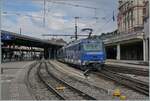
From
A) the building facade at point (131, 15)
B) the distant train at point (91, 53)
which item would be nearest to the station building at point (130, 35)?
the building facade at point (131, 15)

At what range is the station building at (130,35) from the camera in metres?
66.3

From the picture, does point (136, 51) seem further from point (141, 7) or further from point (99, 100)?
point (99, 100)

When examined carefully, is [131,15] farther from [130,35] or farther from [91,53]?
[91,53]

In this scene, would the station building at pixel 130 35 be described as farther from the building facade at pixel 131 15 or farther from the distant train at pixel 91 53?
the distant train at pixel 91 53

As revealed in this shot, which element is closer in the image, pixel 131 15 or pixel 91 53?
pixel 91 53

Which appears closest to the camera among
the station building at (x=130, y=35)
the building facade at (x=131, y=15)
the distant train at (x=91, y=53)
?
the distant train at (x=91, y=53)

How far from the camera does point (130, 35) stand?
6631 centimetres

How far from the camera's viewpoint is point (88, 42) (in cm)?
3231

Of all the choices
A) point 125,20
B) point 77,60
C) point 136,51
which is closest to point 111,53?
point 125,20

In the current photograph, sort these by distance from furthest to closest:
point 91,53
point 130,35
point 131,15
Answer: point 131,15, point 130,35, point 91,53

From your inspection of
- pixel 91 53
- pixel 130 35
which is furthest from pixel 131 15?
pixel 91 53

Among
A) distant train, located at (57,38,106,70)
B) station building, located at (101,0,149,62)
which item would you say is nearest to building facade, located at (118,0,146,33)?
station building, located at (101,0,149,62)

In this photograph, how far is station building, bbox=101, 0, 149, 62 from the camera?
6631 centimetres

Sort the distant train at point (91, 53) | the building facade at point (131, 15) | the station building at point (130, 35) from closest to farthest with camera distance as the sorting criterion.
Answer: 1. the distant train at point (91, 53)
2. the station building at point (130, 35)
3. the building facade at point (131, 15)
